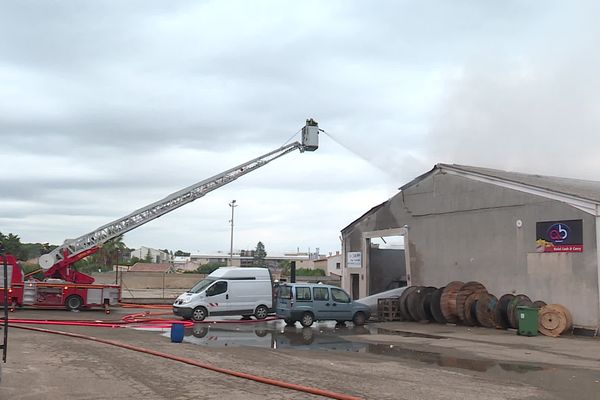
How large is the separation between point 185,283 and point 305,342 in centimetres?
4083

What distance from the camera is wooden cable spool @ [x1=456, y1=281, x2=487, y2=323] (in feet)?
77.0

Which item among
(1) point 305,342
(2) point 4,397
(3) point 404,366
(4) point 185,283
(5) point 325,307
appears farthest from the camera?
(4) point 185,283

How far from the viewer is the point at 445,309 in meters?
23.9

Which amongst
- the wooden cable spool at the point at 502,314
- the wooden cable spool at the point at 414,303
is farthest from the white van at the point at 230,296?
the wooden cable spool at the point at 502,314

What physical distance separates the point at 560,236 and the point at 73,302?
21495 millimetres

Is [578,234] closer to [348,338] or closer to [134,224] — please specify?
[348,338]

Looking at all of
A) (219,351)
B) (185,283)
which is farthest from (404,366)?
(185,283)

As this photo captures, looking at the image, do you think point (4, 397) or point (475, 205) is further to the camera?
point (475, 205)

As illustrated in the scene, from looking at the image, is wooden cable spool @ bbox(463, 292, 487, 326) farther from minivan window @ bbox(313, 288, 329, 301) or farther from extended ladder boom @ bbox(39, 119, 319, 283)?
extended ladder boom @ bbox(39, 119, 319, 283)

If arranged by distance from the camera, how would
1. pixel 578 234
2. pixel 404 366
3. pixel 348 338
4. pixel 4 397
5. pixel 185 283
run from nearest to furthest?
pixel 4 397 → pixel 404 366 → pixel 348 338 → pixel 578 234 → pixel 185 283

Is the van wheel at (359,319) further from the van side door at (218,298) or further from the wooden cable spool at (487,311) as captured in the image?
the van side door at (218,298)

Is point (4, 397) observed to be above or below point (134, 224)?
below

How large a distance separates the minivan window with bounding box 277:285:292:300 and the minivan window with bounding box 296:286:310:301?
30 cm

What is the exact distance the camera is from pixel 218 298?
2489 cm
